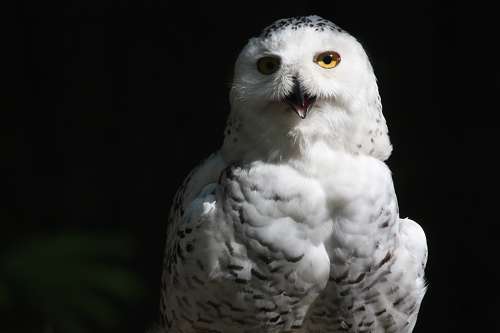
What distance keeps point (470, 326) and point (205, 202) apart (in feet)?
5.69

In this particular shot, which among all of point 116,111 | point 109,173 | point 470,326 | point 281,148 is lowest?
point 470,326

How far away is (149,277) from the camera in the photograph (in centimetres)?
352

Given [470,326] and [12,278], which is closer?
[12,278]

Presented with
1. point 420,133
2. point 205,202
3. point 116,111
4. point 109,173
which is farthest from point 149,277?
point 205,202

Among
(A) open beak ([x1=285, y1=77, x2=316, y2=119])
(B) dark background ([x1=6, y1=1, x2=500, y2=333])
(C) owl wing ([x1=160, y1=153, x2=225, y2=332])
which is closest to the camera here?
(A) open beak ([x1=285, y1=77, x2=316, y2=119])

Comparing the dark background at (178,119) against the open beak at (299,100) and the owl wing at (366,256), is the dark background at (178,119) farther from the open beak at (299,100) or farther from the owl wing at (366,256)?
the open beak at (299,100)

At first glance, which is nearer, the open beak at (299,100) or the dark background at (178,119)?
the open beak at (299,100)

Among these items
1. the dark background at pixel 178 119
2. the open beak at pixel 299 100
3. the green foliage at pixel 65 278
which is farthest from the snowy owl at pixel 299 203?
the dark background at pixel 178 119

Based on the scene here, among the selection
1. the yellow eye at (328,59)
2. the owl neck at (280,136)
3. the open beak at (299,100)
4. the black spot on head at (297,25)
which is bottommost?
the owl neck at (280,136)

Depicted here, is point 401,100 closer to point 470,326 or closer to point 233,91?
point 470,326

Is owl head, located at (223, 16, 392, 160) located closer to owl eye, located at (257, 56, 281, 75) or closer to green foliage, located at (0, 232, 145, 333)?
owl eye, located at (257, 56, 281, 75)

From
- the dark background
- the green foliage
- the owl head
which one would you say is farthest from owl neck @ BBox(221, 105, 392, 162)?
the dark background

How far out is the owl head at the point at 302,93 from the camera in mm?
1825

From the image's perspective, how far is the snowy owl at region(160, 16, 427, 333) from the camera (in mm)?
1848
